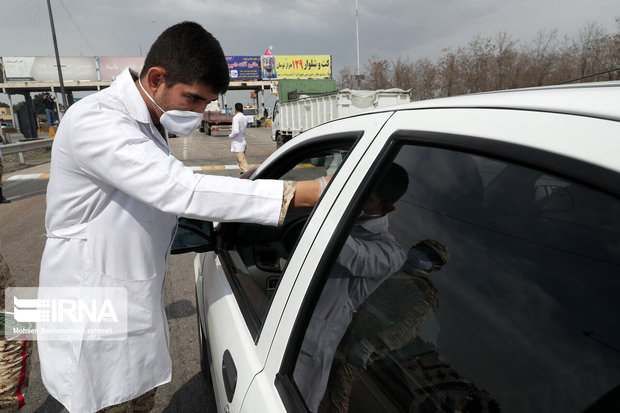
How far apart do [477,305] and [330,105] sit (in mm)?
14124

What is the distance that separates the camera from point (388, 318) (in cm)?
95

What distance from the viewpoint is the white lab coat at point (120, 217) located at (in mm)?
1235

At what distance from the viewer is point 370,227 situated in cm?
102

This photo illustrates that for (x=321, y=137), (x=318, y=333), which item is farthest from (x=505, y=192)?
(x=321, y=137)

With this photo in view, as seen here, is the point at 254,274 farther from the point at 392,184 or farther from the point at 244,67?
the point at 244,67

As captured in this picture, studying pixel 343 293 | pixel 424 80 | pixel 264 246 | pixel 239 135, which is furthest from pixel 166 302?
pixel 424 80

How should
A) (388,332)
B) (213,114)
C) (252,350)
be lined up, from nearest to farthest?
1. (388,332)
2. (252,350)
3. (213,114)

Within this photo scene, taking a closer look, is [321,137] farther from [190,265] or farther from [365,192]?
[190,265]

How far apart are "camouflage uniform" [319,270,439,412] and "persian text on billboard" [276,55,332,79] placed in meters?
63.0

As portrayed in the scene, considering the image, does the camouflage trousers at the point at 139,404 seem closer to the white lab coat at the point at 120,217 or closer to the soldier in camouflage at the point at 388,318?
the white lab coat at the point at 120,217

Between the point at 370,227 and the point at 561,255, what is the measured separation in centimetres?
47

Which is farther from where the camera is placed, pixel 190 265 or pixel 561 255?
pixel 190 265

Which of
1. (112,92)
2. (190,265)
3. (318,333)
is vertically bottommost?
(190,265)

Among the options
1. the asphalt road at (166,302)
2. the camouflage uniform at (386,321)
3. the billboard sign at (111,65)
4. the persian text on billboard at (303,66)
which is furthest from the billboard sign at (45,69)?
the camouflage uniform at (386,321)
